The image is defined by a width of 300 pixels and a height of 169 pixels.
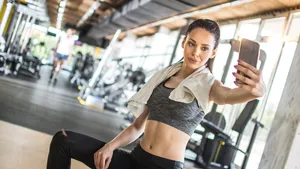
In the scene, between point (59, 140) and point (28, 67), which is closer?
point (59, 140)

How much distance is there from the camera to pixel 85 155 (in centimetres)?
162

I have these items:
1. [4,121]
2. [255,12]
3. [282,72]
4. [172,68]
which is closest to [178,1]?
[255,12]

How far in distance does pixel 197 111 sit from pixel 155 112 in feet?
0.61

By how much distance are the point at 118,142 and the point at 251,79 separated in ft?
2.27

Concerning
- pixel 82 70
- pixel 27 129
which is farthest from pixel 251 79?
pixel 82 70

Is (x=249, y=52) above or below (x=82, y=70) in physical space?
above

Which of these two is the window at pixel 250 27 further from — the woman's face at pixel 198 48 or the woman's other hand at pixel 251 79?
Answer: the woman's other hand at pixel 251 79

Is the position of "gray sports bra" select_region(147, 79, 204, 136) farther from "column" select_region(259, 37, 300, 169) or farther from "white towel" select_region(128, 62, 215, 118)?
"column" select_region(259, 37, 300, 169)

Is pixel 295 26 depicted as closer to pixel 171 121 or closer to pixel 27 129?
pixel 27 129

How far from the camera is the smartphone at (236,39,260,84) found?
4.23 ft

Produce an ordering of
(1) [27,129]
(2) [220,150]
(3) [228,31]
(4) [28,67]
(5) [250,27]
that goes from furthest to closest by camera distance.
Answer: (4) [28,67] < (3) [228,31] < (5) [250,27] < (2) [220,150] < (1) [27,129]

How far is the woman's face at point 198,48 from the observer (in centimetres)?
158

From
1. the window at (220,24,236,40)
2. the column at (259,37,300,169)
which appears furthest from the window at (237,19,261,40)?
the column at (259,37,300,169)

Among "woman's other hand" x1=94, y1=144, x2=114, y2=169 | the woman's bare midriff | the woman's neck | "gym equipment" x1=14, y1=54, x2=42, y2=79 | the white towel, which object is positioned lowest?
"gym equipment" x1=14, y1=54, x2=42, y2=79
